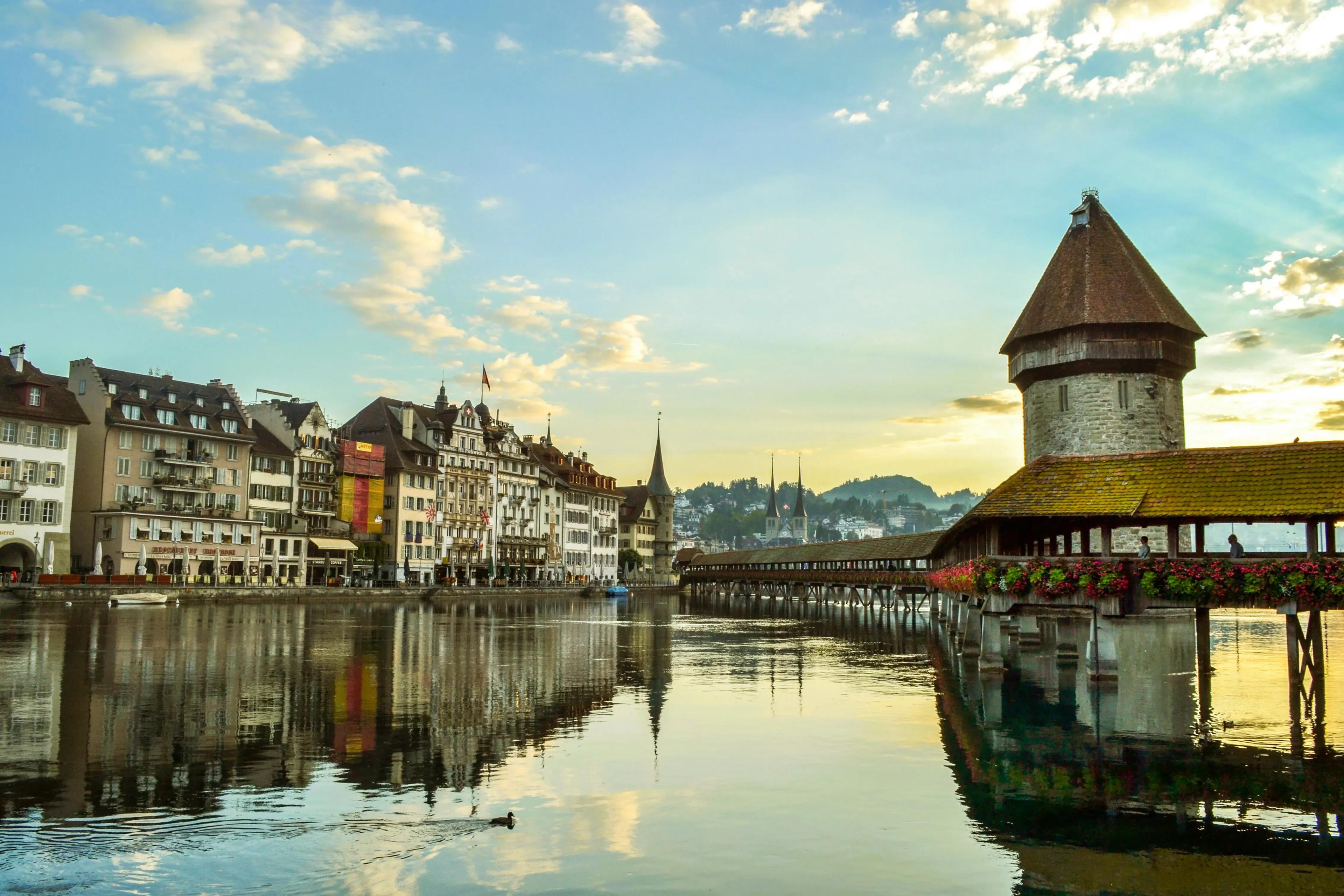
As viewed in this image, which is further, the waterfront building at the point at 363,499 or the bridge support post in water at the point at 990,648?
the waterfront building at the point at 363,499

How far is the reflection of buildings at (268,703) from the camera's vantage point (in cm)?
1553

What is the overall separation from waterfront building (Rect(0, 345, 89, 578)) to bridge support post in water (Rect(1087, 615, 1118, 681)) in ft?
217

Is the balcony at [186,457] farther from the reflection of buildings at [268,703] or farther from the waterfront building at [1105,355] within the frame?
the waterfront building at [1105,355]

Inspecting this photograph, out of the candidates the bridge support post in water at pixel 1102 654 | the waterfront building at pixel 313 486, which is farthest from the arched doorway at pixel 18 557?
the bridge support post in water at pixel 1102 654

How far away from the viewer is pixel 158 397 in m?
83.9

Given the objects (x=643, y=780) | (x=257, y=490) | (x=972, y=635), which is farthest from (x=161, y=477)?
(x=643, y=780)

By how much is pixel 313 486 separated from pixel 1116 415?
69162 mm

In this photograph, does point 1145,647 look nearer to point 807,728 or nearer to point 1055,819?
point 807,728

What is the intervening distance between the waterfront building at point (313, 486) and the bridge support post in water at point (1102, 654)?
7739cm

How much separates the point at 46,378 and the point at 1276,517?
75.7 metres

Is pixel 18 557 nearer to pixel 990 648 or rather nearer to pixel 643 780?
pixel 990 648

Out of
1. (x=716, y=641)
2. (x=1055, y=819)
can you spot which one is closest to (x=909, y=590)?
(x=716, y=641)

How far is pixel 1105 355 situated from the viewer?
49.7m

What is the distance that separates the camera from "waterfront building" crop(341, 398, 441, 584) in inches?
4163
